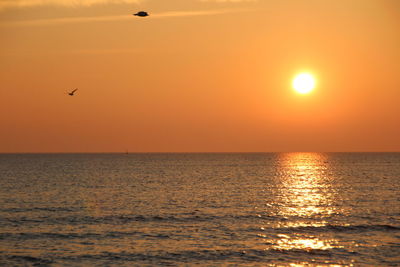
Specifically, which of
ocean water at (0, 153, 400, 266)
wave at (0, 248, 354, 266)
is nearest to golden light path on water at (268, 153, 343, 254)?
ocean water at (0, 153, 400, 266)

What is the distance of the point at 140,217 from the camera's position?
63.8m

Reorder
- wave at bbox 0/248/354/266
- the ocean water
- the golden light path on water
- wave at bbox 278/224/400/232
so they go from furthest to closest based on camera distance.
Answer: wave at bbox 278/224/400/232 < the golden light path on water < the ocean water < wave at bbox 0/248/354/266

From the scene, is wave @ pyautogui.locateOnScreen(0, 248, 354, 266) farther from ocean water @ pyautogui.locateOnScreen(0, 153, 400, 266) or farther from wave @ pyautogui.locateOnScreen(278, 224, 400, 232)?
wave @ pyautogui.locateOnScreen(278, 224, 400, 232)

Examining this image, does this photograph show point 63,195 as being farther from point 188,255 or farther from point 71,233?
point 188,255

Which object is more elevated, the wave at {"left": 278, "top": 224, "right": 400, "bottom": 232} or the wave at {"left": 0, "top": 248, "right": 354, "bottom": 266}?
the wave at {"left": 278, "top": 224, "right": 400, "bottom": 232}

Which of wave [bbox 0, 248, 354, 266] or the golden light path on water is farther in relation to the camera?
the golden light path on water

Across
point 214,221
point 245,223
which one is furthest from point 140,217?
point 245,223

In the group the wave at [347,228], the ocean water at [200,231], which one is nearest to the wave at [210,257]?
the ocean water at [200,231]

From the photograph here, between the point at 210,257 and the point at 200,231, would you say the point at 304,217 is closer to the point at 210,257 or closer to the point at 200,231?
the point at 200,231

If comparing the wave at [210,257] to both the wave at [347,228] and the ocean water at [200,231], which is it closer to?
the ocean water at [200,231]

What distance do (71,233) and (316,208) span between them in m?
36.8

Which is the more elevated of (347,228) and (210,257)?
(347,228)

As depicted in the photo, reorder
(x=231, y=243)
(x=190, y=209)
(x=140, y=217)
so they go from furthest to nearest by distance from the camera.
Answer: (x=190, y=209), (x=140, y=217), (x=231, y=243)

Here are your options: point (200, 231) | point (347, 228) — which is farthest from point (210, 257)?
point (347, 228)
